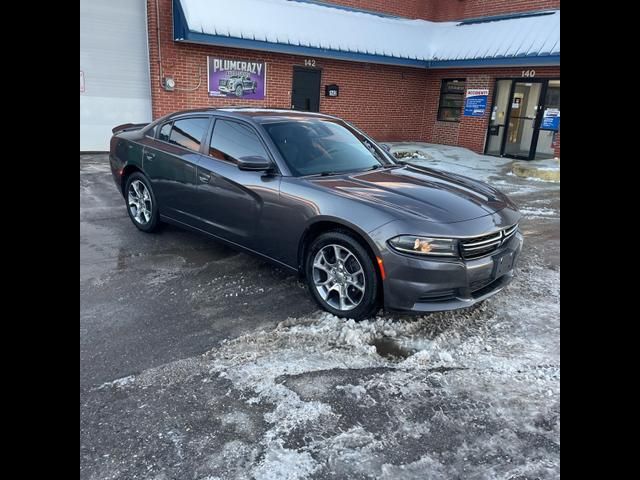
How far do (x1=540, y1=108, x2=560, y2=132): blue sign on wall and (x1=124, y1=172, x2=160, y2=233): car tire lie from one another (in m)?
11.3

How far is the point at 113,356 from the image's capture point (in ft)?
10.5

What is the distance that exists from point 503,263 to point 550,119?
1082 centimetres

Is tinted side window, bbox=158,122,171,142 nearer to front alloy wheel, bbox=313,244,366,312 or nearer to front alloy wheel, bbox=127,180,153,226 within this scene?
front alloy wheel, bbox=127,180,153,226

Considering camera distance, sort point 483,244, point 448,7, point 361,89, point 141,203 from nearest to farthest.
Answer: point 483,244, point 141,203, point 361,89, point 448,7

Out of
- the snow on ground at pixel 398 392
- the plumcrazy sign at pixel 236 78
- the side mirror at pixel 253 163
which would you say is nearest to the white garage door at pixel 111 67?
the plumcrazy sign at pixel 236 78

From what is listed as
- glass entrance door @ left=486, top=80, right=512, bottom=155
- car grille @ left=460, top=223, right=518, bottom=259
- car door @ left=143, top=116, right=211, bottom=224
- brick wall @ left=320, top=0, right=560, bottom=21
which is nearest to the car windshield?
car door @ left=143, top=116, right=211, bottom=224

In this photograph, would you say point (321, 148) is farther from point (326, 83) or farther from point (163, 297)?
point (326, 83)

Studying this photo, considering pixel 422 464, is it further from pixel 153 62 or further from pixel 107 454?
pixel 153 62

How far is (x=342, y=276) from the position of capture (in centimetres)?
375

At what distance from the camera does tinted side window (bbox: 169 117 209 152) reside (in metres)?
4.83

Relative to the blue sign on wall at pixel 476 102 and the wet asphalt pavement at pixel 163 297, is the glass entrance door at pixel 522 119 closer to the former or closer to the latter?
the blue sign on wall at pixel 476 102

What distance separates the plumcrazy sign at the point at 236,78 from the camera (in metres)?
11.7

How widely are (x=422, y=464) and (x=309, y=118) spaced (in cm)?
353

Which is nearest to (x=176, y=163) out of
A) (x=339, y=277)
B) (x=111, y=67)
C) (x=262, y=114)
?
(x=262, y=114)
